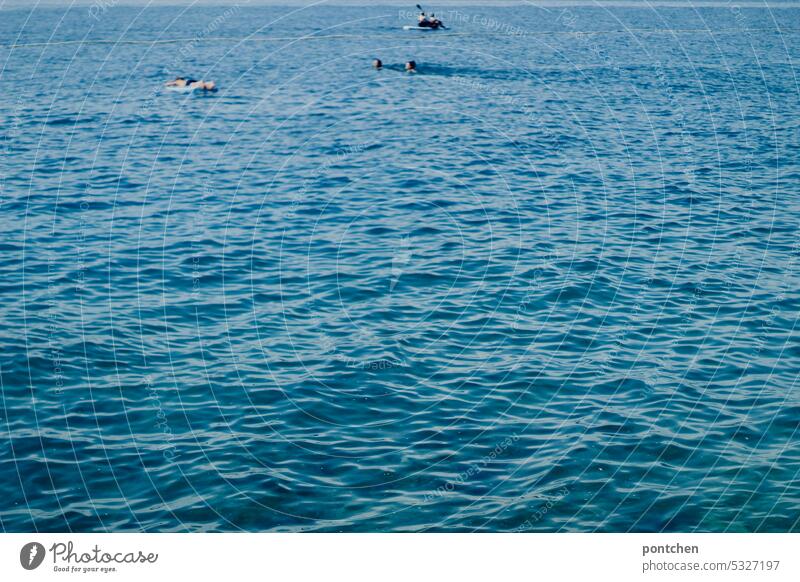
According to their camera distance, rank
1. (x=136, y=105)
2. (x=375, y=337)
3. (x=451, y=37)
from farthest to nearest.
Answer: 1. (x=451, y=37)
2. (x=136, y=105)
3. (x=375, y=337)

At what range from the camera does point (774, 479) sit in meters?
20.1

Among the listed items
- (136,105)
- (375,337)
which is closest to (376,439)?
(375,337)
